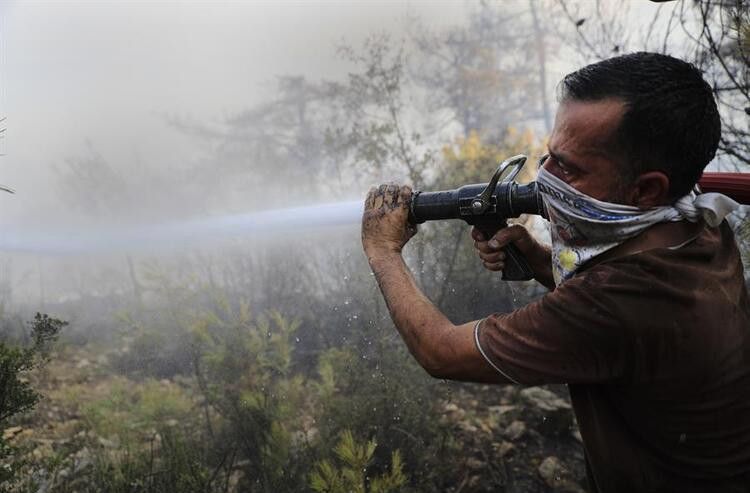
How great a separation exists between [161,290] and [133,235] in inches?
123

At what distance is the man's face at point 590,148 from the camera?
124cm

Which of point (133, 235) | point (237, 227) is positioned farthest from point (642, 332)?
point (133, 235)

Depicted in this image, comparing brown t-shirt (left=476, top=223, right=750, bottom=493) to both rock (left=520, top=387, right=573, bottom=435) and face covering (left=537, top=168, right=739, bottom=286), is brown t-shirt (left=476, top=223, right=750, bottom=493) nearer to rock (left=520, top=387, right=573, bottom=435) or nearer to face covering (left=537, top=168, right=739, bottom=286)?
face covering (left=537, top=168, right=739, bottom=286)

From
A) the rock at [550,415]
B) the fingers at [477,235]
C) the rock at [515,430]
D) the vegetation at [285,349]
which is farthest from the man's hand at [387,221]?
the rock at [550,415]

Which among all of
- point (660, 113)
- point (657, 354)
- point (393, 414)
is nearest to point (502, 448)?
point (393, 414)

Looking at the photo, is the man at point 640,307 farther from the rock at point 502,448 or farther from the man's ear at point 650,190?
the rock at point 502,448

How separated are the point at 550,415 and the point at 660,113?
2.89 metres

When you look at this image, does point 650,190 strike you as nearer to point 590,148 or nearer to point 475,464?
point 590,148

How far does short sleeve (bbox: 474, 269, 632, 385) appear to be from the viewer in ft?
3.86

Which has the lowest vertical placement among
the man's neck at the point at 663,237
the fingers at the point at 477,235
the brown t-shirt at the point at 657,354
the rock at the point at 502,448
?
the rock at the point at 502,448

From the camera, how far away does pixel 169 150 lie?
8820 mm

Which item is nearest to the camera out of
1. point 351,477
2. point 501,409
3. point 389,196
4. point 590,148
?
point 590,148

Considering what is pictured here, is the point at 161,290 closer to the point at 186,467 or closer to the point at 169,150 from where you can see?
the point at 186,467

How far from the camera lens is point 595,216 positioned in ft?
4.27
